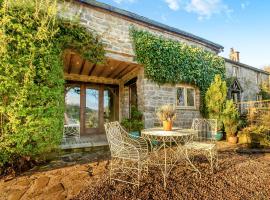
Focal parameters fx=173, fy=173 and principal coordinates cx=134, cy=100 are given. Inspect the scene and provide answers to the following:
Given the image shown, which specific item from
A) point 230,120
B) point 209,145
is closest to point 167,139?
point 209,145

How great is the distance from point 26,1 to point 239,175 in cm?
541

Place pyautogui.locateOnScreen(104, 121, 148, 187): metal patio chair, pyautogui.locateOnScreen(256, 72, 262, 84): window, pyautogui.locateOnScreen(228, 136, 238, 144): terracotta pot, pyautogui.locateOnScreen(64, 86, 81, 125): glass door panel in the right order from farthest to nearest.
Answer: pyautogui.locateOnScreen(256, 72, 262, 84): window
pyautogui.locateOnScreen(64, 86, 81, 125): glass door panel
pyautogui.locateOnScreen(228, 136, 238, 144): terracotta pot
pyautogui.locateOnScreen(104, 121, 148, 187): metal patio chair

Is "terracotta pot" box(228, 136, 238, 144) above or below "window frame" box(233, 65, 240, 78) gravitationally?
below

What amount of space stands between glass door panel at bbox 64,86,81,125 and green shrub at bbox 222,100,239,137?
246 inches

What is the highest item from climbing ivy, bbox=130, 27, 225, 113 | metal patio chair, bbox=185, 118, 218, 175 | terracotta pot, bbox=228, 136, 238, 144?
climbing ivy, bbox=130, 27, 225, 113

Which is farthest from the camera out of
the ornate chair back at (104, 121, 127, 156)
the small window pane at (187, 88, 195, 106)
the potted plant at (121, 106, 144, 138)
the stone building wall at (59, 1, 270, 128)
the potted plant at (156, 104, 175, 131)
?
the small window pane at (187, 88, 195, 106)

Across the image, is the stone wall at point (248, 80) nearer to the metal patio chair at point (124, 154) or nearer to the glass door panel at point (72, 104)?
the glass door panel at point (72, 104)

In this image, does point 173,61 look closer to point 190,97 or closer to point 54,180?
point 190,97

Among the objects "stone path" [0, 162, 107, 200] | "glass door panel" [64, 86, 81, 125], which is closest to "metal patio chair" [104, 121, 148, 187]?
"stone path" [0, 162, 107, 200]

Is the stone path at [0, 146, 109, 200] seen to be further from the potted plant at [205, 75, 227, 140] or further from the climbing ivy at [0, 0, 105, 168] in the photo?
the potted plant at [205, 75, 227, 140]

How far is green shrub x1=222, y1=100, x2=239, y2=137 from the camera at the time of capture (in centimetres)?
674

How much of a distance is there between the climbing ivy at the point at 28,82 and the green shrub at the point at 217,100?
19.0ft

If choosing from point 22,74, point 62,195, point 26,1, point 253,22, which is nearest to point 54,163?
point 62,195

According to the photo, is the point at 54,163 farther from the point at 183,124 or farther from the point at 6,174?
the point at 183,124
